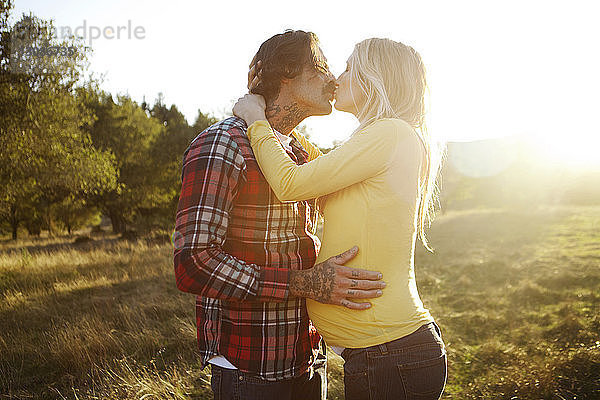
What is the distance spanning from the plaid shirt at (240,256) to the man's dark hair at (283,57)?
36cm

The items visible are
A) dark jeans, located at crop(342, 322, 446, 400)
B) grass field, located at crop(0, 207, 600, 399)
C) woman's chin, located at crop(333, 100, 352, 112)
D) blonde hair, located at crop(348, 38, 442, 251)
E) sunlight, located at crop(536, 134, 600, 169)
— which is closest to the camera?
dark jeans, located at crop(342, 322, 446, 400)

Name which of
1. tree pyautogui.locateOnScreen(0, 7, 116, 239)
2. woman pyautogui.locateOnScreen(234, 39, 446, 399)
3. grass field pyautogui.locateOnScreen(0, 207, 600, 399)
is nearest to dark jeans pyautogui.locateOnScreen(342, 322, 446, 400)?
woman pyautogui.locateOnScreen(234, 39, 446, 399)

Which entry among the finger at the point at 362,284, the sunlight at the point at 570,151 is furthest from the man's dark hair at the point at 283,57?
the sunlight at the point at 570,151

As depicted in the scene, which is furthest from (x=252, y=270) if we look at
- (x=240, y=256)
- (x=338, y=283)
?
(x=338, y=283)

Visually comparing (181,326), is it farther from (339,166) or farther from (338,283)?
(339,166)

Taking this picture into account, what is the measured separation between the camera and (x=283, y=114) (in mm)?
2334

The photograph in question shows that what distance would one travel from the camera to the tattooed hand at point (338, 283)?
175 cm

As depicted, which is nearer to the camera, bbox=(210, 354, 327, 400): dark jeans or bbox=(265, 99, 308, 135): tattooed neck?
bbox=(210, 354, 327, 400): dark jeans

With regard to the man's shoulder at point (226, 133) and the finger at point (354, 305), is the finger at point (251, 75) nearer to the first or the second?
the man's shoulder at point (226, 133)

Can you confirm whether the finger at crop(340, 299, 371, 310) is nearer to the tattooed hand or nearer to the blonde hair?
the tattooed hand

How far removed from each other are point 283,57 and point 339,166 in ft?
2.51

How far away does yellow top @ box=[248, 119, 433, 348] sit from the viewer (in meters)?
1.77

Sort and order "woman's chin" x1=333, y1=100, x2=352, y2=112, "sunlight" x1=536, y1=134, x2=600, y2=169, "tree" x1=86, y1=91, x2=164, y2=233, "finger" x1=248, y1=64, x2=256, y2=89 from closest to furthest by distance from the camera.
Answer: "woman's chin" x1=333, y1=100, x2=352, y2=112
"finger" x1=248, y1=64, x2=256, y2=89
"tree" x1=86, y1=91, x2=164, y2=233
"sunlight" x1=536, y1=134, x2=600, y2=169

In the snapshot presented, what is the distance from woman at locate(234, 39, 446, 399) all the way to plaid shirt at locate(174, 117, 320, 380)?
125 mm
